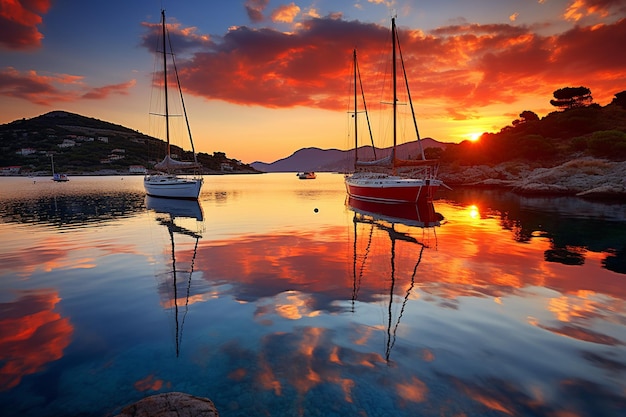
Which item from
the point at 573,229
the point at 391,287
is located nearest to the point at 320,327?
the point at 391,287

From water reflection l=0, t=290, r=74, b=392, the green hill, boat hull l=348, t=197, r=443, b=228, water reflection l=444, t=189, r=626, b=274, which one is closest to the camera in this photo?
water reflection l=0, t=290, r=74, b=392

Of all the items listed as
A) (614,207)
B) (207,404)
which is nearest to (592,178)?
(614,207)

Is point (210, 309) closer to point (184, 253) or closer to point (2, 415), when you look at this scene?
point (2, 415)

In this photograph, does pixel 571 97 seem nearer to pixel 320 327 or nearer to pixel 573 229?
pixel 573 229

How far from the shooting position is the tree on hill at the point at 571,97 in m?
104

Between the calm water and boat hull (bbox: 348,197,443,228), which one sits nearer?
the calm water

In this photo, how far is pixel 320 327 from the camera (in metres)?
8.05

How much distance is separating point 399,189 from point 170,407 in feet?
95.6

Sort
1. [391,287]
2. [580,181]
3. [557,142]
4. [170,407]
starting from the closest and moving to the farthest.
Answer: [170,407]
[391,287]
[580,181]
[557,142]

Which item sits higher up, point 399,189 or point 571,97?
point 571,97

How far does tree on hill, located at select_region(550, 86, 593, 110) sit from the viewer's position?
10362 centimetres

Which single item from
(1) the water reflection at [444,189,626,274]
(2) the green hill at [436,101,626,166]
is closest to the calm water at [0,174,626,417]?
(1) the water reflection at [444,189,626,274]

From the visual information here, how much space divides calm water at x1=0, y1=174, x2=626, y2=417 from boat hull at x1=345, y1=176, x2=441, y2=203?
512 inches

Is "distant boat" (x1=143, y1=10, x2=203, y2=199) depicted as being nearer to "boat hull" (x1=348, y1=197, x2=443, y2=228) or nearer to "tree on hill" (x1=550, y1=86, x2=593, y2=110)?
"boat hull" (x1=348, y1=197, x2=443, y2=228)
